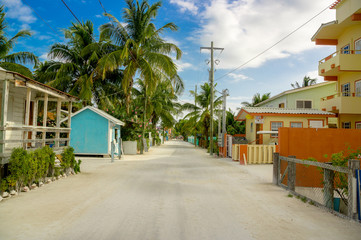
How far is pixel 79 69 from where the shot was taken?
25.0m

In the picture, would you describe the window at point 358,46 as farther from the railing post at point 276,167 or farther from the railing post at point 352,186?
the railing post at point 352,186

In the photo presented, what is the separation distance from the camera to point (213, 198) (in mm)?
7332

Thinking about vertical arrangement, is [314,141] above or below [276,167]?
above

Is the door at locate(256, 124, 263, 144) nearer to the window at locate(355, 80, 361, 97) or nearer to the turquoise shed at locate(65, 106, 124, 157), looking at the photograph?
the window at locate(355, 80, 361, 97)

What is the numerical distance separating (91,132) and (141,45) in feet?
27.4

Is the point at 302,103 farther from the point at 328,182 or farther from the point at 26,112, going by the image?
the point at 26,112

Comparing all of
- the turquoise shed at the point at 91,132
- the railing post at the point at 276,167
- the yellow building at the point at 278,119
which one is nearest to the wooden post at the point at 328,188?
the railing post at the point at 276,167

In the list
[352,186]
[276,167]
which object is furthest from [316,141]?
[352,186]

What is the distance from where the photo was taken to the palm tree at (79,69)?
23656mm

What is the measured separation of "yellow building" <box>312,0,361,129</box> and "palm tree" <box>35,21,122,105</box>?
678 inches

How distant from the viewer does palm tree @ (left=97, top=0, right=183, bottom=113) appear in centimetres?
2180

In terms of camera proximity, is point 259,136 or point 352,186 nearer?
point 352,186

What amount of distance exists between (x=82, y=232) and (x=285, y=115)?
64.8 feet

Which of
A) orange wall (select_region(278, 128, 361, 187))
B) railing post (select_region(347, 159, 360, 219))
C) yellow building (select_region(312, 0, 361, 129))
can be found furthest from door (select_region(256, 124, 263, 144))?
railing post (select_region(347, 159, 360, 219))
